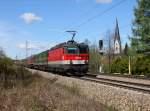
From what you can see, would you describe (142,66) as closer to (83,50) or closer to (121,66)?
(121,66)

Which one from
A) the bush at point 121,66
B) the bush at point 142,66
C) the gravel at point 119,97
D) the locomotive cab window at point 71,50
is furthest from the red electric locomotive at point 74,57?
the gravel at point 119,97

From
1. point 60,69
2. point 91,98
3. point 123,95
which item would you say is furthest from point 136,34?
point 123,95

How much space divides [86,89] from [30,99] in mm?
5013

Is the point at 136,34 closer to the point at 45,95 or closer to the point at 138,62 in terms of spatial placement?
the point at 138,62

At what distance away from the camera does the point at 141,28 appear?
175 feet

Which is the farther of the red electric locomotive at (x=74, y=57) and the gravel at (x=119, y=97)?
the red electric locomotive at (x=74, y=57)

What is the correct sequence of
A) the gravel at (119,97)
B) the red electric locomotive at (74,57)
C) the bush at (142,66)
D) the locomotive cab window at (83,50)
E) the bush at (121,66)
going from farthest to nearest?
the bush at (121,66)
the bush at (142,66)
the locomotive cab window at (83,50)
the red electric locomotive at (74,57)
the gravel at (119,97)

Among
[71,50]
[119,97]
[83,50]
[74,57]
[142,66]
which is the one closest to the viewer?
[119,97]

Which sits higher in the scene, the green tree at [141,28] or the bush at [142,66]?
the green tree at [141,28]

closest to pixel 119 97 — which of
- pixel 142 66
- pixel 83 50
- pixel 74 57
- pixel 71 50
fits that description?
pixel 74 57

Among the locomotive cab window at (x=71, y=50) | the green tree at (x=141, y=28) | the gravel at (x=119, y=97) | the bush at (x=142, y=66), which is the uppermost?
the green tree at (x=141, y=28)

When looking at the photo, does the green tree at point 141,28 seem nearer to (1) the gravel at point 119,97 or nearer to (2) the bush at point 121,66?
(2) the bush at point 121,66

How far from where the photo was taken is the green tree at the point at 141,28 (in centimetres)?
5166

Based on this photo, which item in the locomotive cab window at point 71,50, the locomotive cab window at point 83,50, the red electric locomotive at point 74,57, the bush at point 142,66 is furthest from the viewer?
the bush at point 142,66
